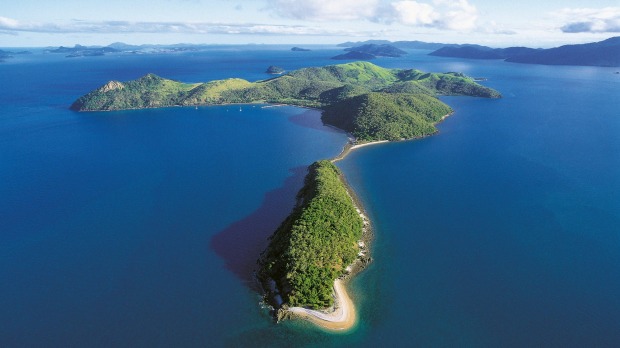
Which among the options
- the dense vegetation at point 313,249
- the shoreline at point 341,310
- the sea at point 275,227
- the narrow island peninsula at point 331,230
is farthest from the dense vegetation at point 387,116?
the shoreline at point 341,310

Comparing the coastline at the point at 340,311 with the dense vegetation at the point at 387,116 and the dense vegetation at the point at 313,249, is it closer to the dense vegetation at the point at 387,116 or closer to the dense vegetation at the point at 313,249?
the dense vegetation at the point at 313,249

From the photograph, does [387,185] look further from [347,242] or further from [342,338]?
[342,338]

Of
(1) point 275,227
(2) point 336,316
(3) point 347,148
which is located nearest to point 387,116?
(3) point 347,148

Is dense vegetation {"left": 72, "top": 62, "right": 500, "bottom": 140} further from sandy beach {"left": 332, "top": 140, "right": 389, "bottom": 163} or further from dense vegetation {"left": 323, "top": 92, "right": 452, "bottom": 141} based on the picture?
sandy beach {"left": 332, "top": 140, "right": 389, "bottom": 163}

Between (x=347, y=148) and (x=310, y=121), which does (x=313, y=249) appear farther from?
(x=310, y=121)

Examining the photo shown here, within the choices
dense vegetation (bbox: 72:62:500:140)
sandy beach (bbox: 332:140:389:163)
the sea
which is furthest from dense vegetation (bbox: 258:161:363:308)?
dense vegetation (bbox: 72:62:500:140)

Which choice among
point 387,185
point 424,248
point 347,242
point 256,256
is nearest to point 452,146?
point 387,185

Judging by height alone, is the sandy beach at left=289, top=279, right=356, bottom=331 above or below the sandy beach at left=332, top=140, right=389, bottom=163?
below
